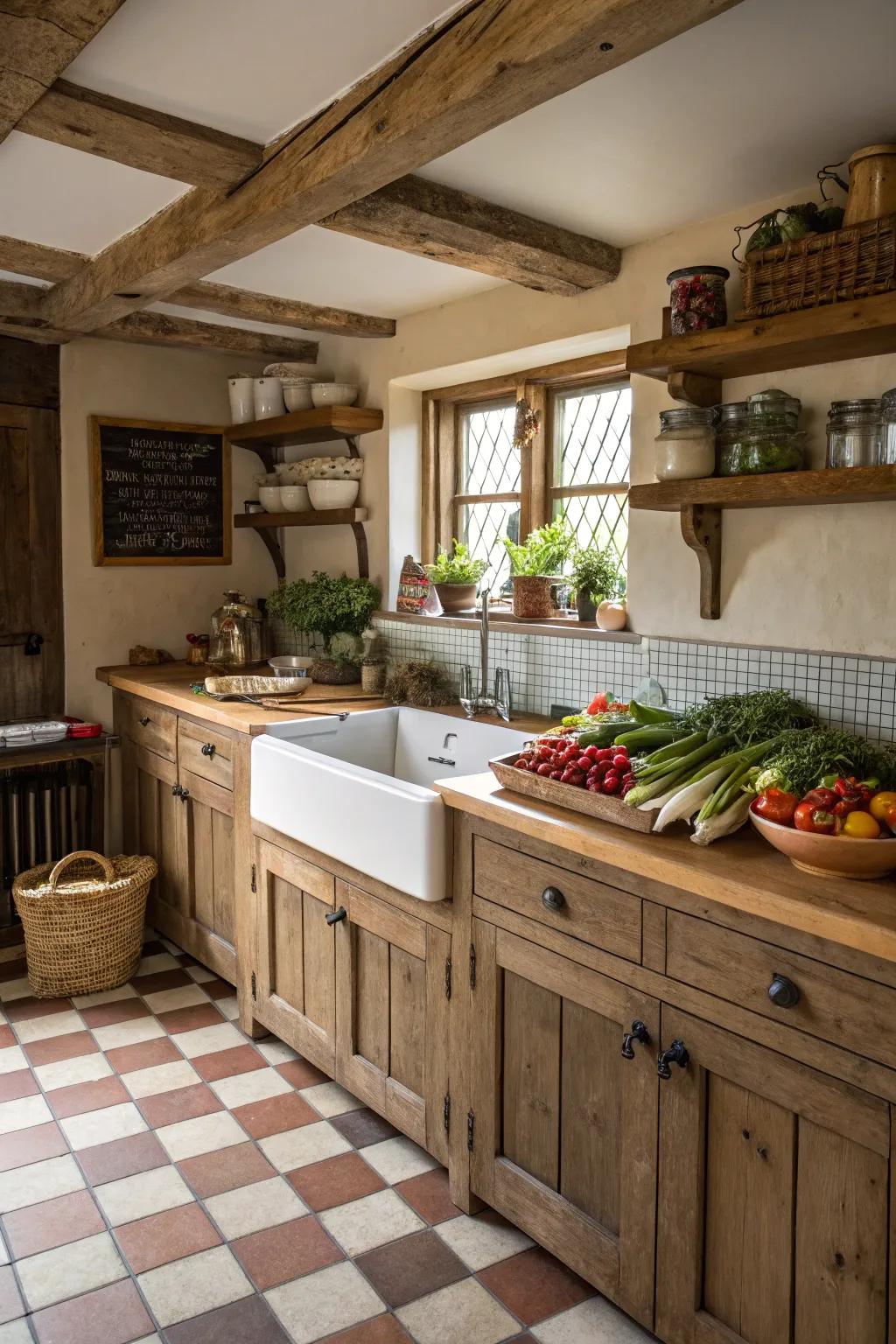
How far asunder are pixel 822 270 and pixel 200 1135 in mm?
2500

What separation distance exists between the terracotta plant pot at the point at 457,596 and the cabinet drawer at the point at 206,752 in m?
0.90

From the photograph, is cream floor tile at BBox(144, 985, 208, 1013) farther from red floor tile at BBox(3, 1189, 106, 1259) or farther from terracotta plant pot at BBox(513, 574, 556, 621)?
terracotta plant pot at BBox(513, 574, 556, 621)

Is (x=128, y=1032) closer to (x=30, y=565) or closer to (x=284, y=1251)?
(x=284, y=1251)

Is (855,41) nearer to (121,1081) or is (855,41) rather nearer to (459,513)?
(459,513)

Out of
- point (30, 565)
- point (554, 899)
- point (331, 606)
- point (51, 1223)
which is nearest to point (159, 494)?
point (30, 565)

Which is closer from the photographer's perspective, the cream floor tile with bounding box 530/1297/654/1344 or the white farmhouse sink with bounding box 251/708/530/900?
the cream floor tile with bounding box 530/1297/654/1344

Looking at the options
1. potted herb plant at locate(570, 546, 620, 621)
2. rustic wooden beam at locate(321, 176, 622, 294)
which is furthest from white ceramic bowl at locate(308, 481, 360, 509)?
rustic wooden beam at locate(321, 176, 622, 294)

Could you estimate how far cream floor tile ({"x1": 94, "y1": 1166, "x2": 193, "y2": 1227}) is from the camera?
2273 mm

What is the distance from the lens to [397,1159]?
2.49 m

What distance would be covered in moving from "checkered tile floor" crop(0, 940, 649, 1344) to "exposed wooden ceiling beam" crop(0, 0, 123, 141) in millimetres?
2308

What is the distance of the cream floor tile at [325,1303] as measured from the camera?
76.2 inches

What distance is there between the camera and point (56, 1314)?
197 cm

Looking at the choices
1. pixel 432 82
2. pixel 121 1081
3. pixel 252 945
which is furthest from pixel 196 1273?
pixel 432 82

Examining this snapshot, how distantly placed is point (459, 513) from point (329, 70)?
2.01 metres
